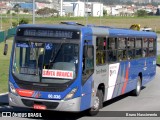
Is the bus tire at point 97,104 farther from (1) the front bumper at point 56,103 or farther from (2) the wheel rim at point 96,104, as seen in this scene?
(1) the front bumper at point 56,103

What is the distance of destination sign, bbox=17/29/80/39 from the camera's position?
1132 centimetres

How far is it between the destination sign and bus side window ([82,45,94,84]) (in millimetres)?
477

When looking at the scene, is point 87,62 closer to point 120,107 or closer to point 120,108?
point 120,108

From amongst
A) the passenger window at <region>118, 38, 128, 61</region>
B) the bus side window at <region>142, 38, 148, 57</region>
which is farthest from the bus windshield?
the bus side window at <region>142, 38, 148, 57</region>

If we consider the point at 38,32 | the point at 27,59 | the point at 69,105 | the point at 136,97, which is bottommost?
the point at 136,97

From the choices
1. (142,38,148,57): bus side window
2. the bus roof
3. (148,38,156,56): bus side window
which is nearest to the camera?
the bus roof

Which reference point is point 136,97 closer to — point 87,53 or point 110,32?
point 110,32

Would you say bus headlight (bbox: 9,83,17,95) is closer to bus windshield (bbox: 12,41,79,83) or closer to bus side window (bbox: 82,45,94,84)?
bus windshield (bbox: 12,41,79,83)

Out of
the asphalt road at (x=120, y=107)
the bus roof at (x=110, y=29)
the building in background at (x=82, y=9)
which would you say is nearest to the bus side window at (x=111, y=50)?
the bus roof at (x=110, y=29)

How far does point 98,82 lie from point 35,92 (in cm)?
215

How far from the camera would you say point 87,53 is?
11.5m

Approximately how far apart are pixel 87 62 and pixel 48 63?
1.05m

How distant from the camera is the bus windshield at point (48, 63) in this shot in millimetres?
11062

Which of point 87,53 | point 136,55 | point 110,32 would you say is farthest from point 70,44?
point 136,55
